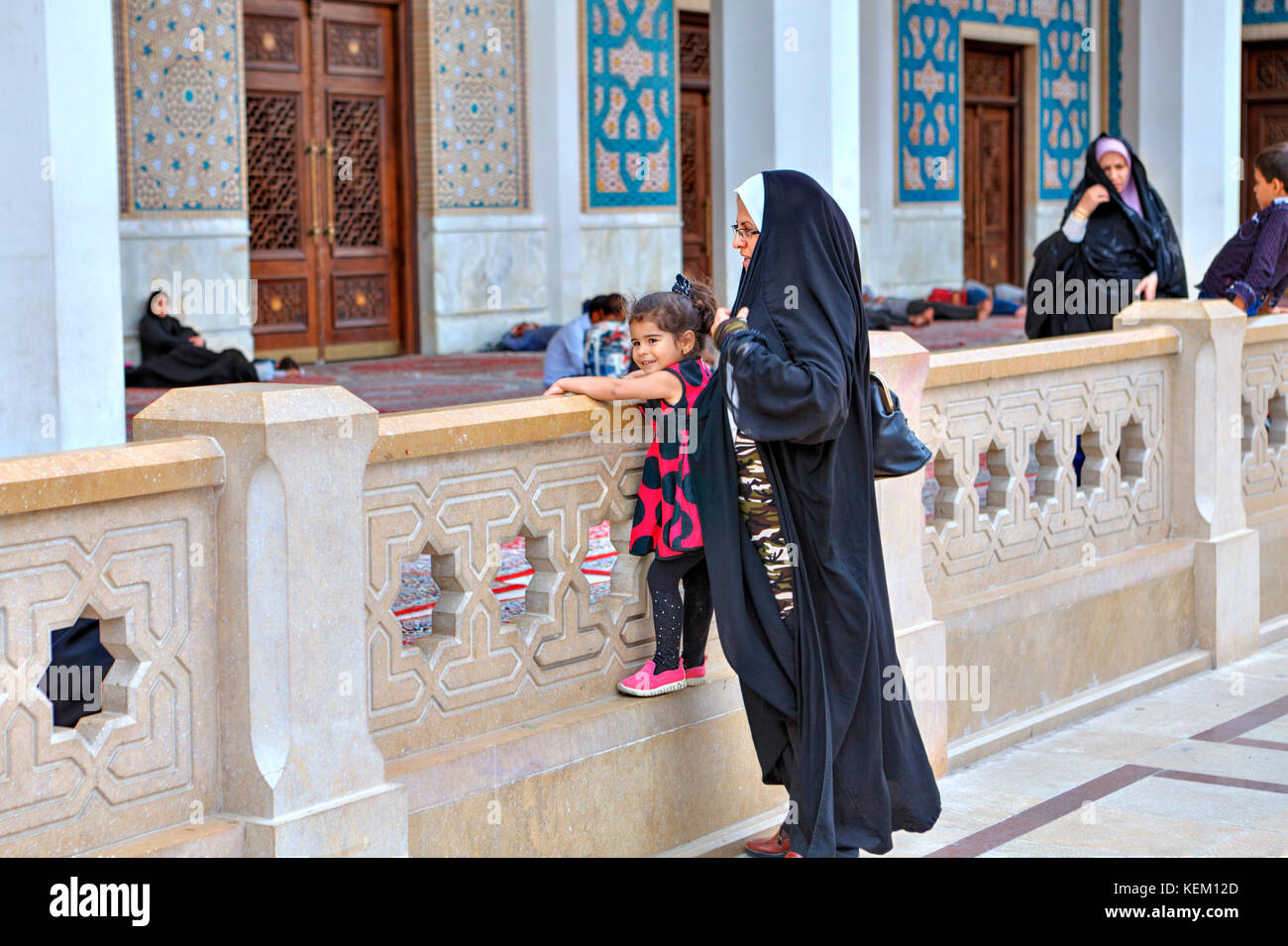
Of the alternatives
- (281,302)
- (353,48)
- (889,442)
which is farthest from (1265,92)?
(889,442)

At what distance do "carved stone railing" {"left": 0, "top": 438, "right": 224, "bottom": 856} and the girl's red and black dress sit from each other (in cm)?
95

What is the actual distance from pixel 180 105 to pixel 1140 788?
6.80 meters

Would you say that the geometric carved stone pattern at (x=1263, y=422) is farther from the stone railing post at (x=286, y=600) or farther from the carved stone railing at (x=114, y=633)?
the carved stone railing at (x=114, y=633)

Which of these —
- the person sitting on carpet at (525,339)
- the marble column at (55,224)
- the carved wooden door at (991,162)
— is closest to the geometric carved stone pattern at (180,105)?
the person sitting on carpet at (525,339)

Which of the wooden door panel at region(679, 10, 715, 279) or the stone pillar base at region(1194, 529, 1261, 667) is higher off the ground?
the wooden door panel at region(679, 10, 715, 279)

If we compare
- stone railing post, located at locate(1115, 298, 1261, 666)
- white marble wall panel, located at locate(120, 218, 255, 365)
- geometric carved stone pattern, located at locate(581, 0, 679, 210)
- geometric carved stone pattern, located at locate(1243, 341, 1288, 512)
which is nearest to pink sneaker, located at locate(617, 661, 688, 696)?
stone railing post, located at locate(1115, 298, 1261, 666)

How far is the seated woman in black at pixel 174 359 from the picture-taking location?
8492mm

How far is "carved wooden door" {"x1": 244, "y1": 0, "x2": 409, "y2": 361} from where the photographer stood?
984 centimetres

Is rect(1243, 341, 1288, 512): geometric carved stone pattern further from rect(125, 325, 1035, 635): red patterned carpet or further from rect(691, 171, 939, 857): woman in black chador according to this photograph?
rect(691, 171, 939, 857): woman in black chador

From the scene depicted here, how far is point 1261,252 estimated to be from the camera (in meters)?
5.24

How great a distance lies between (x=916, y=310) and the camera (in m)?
12.9

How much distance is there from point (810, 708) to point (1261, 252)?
308cm
